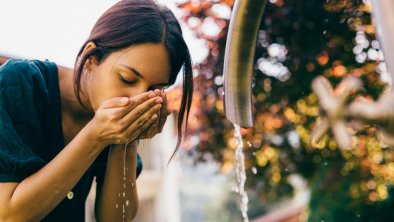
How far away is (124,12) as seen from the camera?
1.61 metres

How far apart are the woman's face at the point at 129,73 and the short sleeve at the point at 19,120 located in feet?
0.54

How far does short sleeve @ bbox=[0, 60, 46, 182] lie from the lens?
1260mm

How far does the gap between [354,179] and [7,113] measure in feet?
9.37

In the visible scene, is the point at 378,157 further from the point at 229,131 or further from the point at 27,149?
the point at 27,149

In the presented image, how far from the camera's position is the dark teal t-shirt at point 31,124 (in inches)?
49.9

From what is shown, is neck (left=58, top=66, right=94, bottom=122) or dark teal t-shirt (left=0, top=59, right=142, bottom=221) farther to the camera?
neck (left=58, top=66, right=94, bottom=122)

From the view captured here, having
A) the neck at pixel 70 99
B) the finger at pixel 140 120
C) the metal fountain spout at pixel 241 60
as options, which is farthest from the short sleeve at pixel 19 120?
the metal fountain spout at pixel 241 60

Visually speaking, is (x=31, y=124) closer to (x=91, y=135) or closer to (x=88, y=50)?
(x=91, y=135)

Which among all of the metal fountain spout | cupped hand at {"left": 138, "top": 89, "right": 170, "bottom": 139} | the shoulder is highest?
the metal fountain spout

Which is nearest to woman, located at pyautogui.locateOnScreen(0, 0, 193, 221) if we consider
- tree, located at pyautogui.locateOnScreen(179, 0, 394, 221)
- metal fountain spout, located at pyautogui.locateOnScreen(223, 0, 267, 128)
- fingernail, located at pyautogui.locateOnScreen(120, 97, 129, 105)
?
fingernail, located at pyautogui.locateOnScreen(120, 97, 129, 105)

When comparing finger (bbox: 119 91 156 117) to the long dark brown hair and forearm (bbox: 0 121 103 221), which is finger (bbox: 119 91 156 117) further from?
the long dark brown hair

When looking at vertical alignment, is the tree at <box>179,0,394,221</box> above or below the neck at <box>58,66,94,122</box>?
below

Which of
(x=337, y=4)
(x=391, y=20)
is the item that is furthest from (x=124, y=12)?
(x=337, y=4)

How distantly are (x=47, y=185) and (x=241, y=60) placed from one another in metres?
0.63
